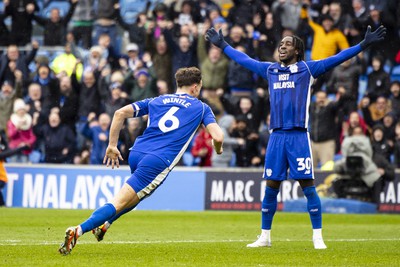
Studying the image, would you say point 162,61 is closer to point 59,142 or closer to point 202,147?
point 202,147

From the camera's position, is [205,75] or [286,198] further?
[205,75]

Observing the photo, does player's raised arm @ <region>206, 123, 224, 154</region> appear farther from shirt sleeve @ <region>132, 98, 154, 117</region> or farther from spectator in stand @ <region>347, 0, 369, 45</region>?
spectator in stand @ <region>347, 0, 369, 45</region>

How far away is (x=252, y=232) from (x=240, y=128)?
743 cm

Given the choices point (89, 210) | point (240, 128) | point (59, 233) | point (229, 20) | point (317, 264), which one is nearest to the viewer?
point (317, 264)

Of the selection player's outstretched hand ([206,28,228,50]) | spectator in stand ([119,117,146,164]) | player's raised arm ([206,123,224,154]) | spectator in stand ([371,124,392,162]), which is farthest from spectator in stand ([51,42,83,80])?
player's raised arm ([206,123,224,154])

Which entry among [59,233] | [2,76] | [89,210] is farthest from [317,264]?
[2,76]

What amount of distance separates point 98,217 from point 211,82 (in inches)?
543

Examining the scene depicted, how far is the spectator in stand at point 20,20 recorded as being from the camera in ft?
87.7

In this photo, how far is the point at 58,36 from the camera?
2680 cm

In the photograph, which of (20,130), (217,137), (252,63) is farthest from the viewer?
(20,130)

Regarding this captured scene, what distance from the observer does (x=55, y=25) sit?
26.7 m

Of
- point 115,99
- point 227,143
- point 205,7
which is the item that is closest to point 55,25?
point 205,7

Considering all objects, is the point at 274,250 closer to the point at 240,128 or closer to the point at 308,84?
the point at 308,84

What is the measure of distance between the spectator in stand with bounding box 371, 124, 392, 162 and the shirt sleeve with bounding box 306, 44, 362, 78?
9.79 meters
